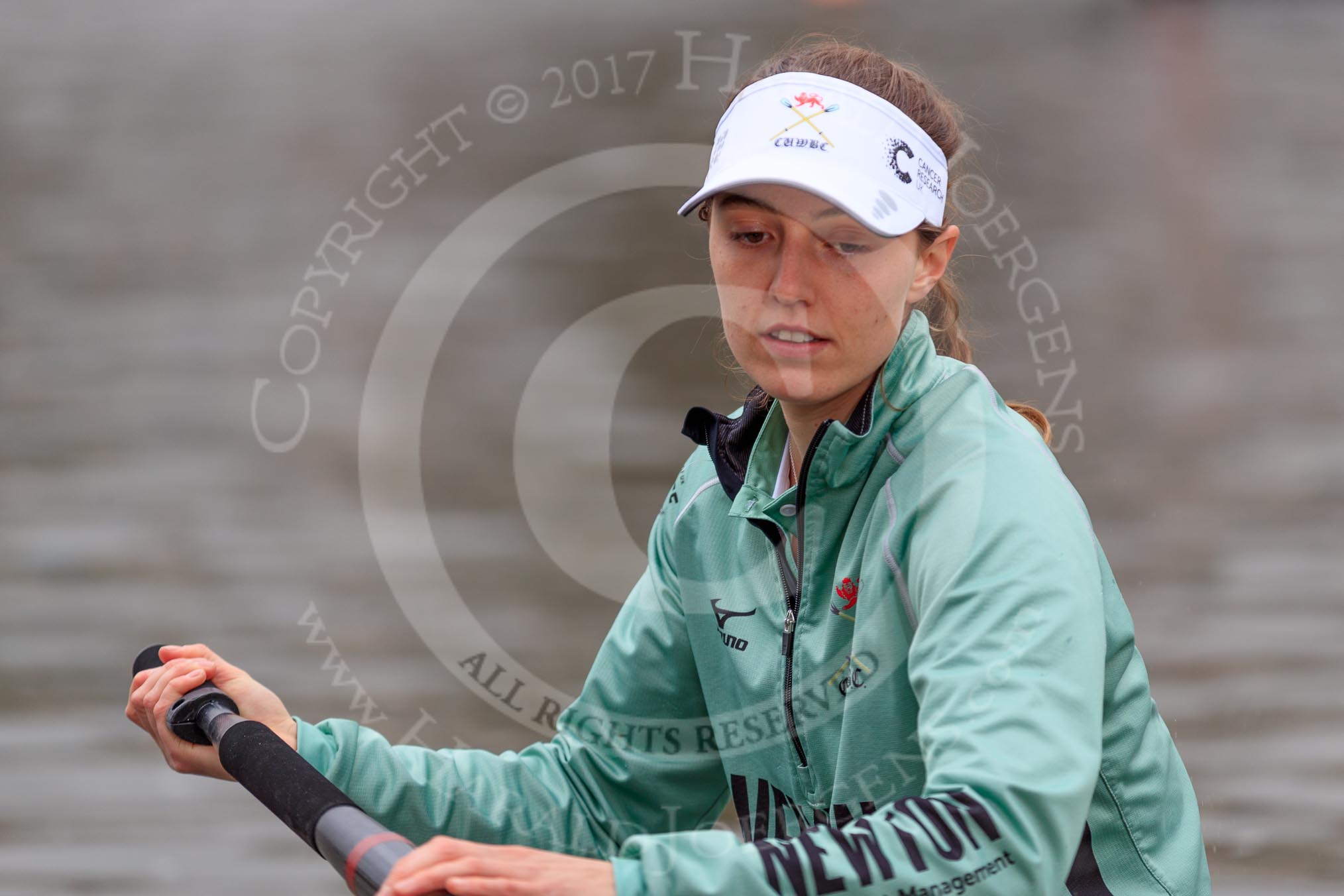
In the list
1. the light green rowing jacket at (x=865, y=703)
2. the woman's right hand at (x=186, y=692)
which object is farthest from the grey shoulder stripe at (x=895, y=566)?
the woman's right hand at (x=186, y=692)

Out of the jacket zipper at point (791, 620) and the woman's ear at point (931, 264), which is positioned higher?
the woman's ear at point (931, 264)

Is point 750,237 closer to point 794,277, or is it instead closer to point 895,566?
point 794,277

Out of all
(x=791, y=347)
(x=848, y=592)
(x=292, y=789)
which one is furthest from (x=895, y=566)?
(x=292, y=789)

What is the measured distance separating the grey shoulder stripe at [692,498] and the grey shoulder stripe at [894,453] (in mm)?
199

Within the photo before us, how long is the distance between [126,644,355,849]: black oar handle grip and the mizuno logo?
0.33 metres

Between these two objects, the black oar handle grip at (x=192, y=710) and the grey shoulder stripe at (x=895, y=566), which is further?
the black oar handle grip at (x=192, y=710)

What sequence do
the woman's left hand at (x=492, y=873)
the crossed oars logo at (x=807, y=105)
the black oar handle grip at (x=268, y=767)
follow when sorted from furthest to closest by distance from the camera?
the crossed oars logo at (x=807, y=105), the black oar handle grip at (x=268, y=767), the woman's left hand at (x=492, y=873)

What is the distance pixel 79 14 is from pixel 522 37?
1.18 m

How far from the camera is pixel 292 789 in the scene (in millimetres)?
880

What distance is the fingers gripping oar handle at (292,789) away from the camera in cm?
Result: 78

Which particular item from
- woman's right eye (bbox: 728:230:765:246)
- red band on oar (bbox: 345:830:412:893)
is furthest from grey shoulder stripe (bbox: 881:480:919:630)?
red band on oar (bbox: 345:830:412:893)

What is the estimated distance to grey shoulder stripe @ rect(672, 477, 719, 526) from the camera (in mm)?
1111

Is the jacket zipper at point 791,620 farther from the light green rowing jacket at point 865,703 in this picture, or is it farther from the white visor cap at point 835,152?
the white visor cap at point 835,152

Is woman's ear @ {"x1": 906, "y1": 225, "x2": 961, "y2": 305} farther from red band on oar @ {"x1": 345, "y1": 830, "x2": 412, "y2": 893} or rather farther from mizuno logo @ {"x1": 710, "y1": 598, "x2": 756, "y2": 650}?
red band on oar @ {"x1": 345, "y1": 830, "x2": 412, "y2": 893}
